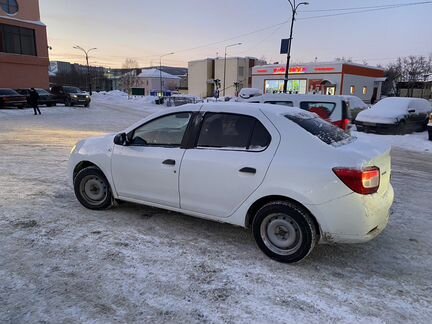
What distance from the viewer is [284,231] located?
12.2ft

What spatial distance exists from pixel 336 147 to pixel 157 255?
2212mm

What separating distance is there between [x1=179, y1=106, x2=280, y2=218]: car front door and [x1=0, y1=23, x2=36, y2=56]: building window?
37.5 meters

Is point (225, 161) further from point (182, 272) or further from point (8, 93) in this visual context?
point (8, 93)

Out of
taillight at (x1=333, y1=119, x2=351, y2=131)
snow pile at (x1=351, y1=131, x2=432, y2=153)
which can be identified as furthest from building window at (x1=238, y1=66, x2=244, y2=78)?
taillight at (x1=333, y1=119, x2=351, y2=131)

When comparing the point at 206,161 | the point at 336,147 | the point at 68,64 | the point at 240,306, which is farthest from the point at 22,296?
the point at 68,64

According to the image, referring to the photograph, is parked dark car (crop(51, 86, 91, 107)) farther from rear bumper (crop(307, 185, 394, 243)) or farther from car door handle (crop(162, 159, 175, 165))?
rear bumper (crop(307, 185, 394, 243))

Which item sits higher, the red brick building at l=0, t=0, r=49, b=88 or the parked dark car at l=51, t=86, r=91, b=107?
the red brick building at l=0, t=0, r=49, b=88

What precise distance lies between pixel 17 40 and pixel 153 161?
38.2 meters

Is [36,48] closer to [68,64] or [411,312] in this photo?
[411,312]

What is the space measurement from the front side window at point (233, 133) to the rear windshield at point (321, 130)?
391 millimetres

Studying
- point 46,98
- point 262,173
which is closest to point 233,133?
point 262,173

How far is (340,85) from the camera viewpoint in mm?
45062

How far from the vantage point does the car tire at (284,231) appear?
355cm

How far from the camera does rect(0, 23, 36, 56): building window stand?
34.2 metres
